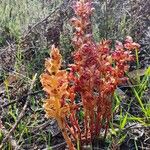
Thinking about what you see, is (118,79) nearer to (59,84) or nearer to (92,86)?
(92,86)

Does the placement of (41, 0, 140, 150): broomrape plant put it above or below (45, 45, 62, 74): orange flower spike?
below

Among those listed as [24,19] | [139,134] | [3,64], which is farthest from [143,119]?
[24,19]

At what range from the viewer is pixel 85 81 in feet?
6.11

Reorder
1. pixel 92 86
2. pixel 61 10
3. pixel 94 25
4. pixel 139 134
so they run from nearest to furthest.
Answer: pixel 92 86
pixel 139 134
pixel 94 25
pixel 61 10

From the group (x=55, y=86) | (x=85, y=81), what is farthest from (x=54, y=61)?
(x=85, y=81)

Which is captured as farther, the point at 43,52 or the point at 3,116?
the point at 43,52

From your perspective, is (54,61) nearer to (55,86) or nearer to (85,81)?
(55,86)

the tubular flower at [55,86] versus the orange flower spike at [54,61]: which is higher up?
the orange flower spike at [54,61]

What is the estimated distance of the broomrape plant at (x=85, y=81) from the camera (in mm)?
1731

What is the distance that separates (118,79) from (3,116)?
2.86 ft

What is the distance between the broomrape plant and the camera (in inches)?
68.2

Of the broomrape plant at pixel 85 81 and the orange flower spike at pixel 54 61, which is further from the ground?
the orange flower spike at pixel 54 61

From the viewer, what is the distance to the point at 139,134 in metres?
2.24

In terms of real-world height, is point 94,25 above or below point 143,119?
above
